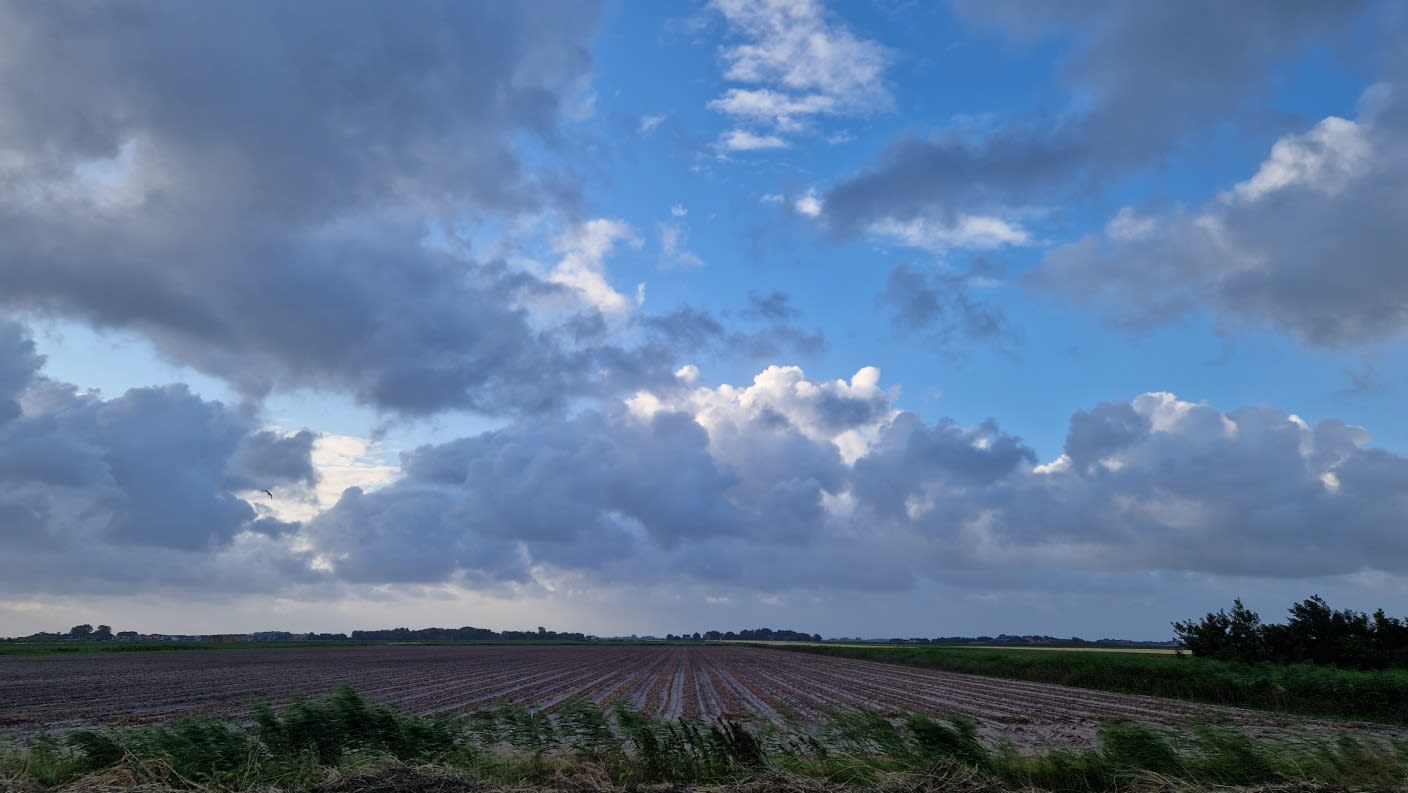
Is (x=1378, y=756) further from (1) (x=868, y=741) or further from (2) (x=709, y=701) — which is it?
(2) (x=709, y=701)

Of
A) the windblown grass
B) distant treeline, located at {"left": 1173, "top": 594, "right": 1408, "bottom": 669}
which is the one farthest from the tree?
the windblown grass

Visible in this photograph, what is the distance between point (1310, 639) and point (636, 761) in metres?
59.2

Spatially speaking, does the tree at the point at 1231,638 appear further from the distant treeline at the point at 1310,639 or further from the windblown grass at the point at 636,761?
the windblown grass at the point at 636,761

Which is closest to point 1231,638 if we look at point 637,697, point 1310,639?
point 1310,639

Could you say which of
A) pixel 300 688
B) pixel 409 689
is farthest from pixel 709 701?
pixel 300 688

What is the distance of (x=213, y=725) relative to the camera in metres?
13.5

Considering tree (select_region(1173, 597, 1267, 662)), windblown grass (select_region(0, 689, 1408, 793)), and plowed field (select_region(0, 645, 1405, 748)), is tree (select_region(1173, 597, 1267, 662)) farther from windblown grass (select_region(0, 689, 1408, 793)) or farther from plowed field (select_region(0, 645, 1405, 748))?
windblown grass (select_region(0, 689, 1408, 793))

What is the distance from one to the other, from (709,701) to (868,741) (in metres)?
29.2

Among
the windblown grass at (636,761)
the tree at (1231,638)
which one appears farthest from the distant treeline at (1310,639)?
the windblown grass at (636,761)

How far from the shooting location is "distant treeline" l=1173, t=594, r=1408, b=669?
49250mm

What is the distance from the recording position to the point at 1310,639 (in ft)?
175

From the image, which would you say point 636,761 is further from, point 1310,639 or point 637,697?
point 1310,639

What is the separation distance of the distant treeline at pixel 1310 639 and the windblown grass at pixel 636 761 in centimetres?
4683

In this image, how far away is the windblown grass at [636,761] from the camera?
427 inches
